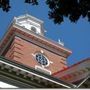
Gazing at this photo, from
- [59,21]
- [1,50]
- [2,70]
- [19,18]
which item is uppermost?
[19,18]

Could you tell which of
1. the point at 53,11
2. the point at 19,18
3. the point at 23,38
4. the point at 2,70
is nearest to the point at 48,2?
the point at 53,11

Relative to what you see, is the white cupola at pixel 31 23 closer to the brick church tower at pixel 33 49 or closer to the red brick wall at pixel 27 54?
the brick church tower at pixel 33 49

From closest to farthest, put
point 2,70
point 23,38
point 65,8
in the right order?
1. point 65,8
2. point 2,70
3. point 23,38

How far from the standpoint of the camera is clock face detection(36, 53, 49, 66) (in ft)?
152

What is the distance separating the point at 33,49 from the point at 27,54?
1222mm

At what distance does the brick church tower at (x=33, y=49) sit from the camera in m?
46.2

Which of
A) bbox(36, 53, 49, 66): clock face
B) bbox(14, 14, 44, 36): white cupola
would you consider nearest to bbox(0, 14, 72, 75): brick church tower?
bbox(36, 53, 49, 66): clock face

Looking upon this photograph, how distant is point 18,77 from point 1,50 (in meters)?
25.9

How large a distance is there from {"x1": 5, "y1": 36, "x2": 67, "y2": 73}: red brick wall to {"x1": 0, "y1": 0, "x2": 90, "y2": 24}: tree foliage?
36614mm

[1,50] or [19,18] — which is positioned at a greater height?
[19,18]

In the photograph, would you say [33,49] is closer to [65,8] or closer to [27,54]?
[27,54]

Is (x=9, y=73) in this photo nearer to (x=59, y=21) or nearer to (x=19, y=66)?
(x=19, y=66)

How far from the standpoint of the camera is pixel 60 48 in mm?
48625

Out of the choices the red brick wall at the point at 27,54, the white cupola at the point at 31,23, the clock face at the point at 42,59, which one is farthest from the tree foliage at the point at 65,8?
the white cupola at the point at 31,23
